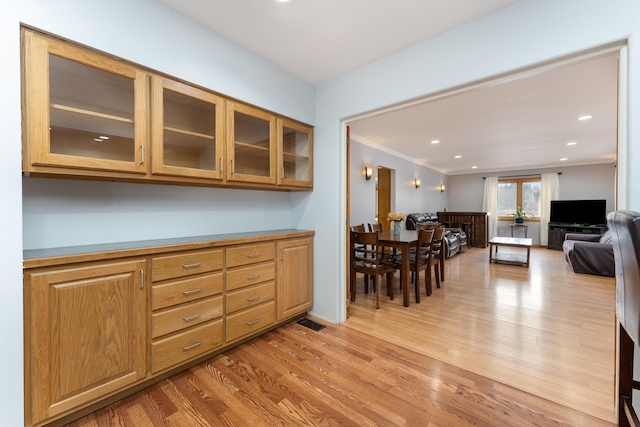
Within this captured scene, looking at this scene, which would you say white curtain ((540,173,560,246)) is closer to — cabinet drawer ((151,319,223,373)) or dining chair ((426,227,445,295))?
dining chair ((426,227,445,295))

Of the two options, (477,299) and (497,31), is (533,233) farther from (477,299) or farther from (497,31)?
(497,31)

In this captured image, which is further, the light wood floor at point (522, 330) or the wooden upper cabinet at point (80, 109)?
the light wood floor at point (522, 330)

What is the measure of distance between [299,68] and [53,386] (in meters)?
2.93

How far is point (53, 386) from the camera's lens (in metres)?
1.37

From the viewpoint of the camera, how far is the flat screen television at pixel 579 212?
277 inches

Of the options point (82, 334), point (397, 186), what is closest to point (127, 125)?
point (82, 334)

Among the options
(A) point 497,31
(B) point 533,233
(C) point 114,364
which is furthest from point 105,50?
(B) point 533,233

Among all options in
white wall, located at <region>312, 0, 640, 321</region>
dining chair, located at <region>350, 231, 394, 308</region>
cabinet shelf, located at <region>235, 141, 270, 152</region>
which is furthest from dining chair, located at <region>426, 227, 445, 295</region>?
cabinet shelf, located at <region>235, 141, 270, 152</region>

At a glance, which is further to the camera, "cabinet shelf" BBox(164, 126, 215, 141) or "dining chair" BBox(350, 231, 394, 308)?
"dining chair" BBox(350, 231, 394, 308)

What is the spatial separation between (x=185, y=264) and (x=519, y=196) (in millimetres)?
10125

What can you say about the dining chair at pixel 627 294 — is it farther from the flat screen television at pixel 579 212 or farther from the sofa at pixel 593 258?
the flat screen television at pixel 579 212

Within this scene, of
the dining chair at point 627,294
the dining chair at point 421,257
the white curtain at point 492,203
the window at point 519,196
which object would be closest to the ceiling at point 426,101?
the dining chair at point 627,294

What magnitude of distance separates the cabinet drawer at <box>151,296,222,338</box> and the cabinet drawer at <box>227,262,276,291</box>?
0.16 meters

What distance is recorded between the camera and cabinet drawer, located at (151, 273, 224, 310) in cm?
174
